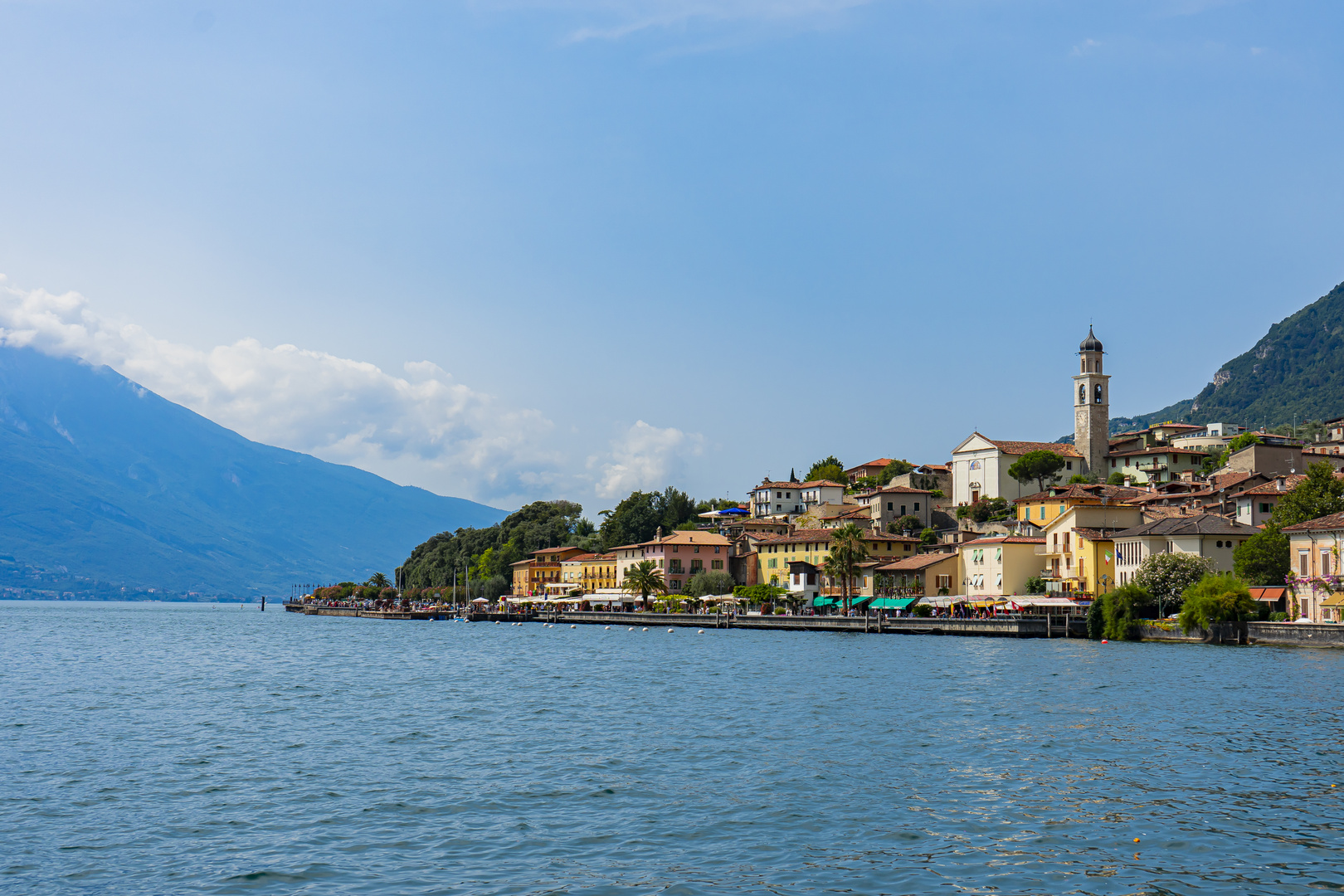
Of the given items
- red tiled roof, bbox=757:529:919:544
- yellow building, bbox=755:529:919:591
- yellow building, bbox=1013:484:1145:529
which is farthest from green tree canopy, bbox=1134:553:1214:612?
red tiled roof, bbox=757:529:919:544

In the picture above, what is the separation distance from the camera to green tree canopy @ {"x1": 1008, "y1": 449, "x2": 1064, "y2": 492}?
379ft

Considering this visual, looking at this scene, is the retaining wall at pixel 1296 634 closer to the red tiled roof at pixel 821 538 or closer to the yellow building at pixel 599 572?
the red tiled roof at pixel 821 538

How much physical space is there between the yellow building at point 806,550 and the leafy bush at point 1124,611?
1322 inches

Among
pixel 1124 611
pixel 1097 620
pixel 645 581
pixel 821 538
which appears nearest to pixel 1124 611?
pixel 1124 611

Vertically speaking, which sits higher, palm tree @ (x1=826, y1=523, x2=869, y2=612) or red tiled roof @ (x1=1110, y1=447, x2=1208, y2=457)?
red tiled roof @ (x1=1110, y1=447, x2=1208, y2=457)

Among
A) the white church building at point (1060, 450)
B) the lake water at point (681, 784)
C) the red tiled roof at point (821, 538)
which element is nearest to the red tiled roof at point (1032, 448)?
the white church building at point (1060, 450)

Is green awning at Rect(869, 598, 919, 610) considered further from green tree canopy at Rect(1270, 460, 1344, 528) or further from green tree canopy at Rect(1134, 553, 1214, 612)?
green tree canopy at Rect(1270, 460, 1344, 528)

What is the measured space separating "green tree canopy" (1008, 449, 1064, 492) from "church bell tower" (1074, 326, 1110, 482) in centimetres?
566

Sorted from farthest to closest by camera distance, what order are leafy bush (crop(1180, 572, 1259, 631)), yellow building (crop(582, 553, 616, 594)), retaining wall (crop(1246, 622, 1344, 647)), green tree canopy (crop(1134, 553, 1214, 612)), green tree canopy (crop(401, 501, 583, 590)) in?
green tree canopy (crop(401, 501, 583, 590)) < yellow building (crop(582, 553, 616, 594)) < green tree canopy (crop(1134, 553, 1214, 612)) < leafy bush (crop(1180, 572, 1259, 631)) < retaining wall (crop(1246, 622, 1344, 647))

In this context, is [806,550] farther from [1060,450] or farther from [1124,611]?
[1124,611]

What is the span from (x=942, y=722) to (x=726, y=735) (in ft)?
19.2

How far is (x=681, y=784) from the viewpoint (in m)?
22.0

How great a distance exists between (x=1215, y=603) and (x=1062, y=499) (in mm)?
36101

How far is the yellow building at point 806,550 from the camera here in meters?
107
